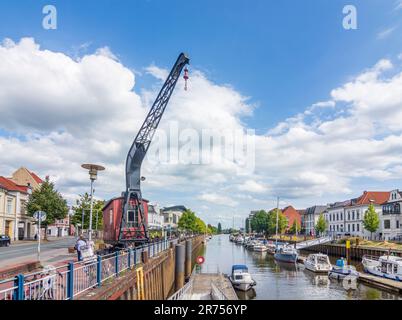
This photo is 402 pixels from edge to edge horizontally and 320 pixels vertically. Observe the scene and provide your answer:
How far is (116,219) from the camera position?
34.4 meters

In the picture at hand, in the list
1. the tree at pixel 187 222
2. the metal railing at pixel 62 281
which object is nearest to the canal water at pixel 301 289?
the metal railing at pixel 62 281

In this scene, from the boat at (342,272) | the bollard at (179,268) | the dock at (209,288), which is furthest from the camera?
the boat at (342,272)

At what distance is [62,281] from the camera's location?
1009 centimetres

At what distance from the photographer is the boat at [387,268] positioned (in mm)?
32125

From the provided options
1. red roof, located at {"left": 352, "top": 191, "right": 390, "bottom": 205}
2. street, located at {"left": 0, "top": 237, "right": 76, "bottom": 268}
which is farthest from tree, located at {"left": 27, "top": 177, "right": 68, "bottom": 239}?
red roof, located at {"left": 352, "top": 191, "right": 390, "bottom": 205}

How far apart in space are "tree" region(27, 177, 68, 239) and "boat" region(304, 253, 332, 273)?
35623 millimetres

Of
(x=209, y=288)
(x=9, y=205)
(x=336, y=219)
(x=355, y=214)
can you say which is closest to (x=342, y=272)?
(x=209, y=288)

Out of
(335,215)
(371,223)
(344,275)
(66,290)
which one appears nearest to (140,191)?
(344,275)

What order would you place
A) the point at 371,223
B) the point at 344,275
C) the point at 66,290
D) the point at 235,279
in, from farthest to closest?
the point at 371,223 < the point at 344,275 < the point at 235,279 < the point at 66,290

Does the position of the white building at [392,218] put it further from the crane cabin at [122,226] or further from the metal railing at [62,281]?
the metal railing at [62,281]

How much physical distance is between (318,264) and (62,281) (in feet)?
117

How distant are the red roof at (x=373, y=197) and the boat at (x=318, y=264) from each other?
5335cm
